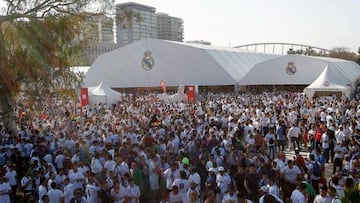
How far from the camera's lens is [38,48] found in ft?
44.0

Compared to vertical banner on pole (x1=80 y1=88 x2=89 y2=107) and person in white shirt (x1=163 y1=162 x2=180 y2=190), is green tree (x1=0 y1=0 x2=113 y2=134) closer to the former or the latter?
person in white shirt (x1=163 y1=162 x2=180 y2=190)

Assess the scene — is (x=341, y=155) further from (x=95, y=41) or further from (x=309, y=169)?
(x=95, y=41)

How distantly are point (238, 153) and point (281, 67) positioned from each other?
1132 inches

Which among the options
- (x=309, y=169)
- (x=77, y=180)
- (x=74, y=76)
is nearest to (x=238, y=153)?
(x=309, y=169)

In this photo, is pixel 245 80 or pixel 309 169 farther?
pixel 245 80

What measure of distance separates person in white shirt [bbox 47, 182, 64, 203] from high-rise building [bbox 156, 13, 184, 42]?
145385mm

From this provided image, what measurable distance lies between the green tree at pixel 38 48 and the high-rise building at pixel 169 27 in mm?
137782

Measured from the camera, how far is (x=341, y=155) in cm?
1020

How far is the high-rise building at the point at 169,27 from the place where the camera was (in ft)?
513

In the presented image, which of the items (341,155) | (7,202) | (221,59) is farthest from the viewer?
(221,59)

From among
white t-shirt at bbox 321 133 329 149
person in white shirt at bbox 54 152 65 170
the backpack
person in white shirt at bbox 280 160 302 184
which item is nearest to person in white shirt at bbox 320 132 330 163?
white t-shirt at bbox 321 133 329 149

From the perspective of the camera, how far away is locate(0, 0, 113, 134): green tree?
1338 centimetres

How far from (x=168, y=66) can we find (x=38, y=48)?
2687 cm

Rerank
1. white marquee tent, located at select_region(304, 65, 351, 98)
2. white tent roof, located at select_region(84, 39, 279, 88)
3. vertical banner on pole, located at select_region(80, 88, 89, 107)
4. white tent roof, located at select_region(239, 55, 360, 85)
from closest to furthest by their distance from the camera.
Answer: vertical banner on pole, located at select_region(80, 88, 89, 107) → white marquee tent, located at select_region(304, 65, 351, 98) → white tent roof, located at select_region(239, 55, 360, 85) → white tent roof, located at select_region(84, 39, 279, 88)
